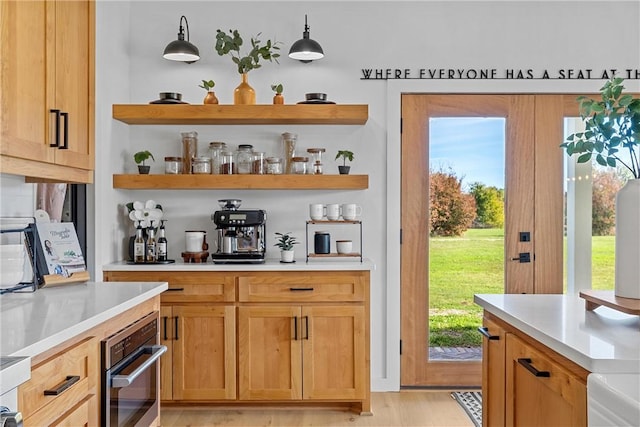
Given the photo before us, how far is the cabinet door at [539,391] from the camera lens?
135 cm

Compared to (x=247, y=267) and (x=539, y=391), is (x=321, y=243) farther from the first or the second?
(x=539, y=391)

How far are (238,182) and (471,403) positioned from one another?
2.09 m

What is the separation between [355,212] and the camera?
3604 millimetres

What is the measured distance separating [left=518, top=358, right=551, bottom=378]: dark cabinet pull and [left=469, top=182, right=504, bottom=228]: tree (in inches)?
91.1

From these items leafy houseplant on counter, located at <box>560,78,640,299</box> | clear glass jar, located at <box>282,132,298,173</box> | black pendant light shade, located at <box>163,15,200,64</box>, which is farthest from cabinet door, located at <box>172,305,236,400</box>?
leafy houseplant on counter, located at <box>560,78,640,299</box>

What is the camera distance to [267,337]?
3312 millimetres

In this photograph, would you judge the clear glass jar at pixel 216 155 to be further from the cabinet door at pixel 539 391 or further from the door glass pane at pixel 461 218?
the cabinet door at pixel 539 391

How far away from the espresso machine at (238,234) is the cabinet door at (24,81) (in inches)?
54.0

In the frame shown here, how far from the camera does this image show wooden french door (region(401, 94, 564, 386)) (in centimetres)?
385

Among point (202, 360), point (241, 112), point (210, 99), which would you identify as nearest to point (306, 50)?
point (241, 112)

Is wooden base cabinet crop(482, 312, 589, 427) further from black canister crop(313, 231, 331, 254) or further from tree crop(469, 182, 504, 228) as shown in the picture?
tree crop(469, 182, 504, 228)

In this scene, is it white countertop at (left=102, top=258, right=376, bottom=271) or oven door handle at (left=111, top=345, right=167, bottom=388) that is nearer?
oven door handle at (left=111, top=345, right=167, bottom=388)

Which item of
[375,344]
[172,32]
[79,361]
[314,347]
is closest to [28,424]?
[79,361]

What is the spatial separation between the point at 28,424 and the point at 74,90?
1.58m
